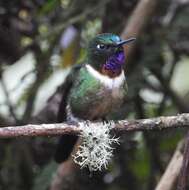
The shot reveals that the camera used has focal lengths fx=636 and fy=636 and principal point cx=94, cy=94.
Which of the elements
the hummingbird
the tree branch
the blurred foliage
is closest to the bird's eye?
the hummingbird

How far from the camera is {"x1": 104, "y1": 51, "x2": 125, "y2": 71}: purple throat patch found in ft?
11.6

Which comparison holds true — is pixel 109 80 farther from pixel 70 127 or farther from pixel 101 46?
pixel 70 127

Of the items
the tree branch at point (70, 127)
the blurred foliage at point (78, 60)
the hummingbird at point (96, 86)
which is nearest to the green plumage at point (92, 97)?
the hummingbird at point (96, 86)

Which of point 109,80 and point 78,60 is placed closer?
point 109,80

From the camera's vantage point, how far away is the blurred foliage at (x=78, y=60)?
159 inches

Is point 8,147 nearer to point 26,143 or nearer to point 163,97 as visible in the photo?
Result: point 26,143

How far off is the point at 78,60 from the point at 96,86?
1.01 m

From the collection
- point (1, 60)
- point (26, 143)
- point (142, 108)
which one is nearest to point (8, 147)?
point (26, 143)

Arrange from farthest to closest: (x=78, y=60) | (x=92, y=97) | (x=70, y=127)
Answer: (x=78, y=60) < (x=92, y=97) < (x=70, y=127)

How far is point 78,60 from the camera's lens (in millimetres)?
4469

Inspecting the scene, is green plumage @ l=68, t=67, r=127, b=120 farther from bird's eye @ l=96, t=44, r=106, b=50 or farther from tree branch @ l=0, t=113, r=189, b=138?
tree branch @ l=0, t=113, r=189, b=138

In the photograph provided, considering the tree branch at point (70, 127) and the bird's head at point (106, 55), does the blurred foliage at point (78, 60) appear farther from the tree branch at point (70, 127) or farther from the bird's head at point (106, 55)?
the tree branch at point (70, 127)

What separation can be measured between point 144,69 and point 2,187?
1.18m

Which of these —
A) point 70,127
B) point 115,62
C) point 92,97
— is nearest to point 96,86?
point 92,97
